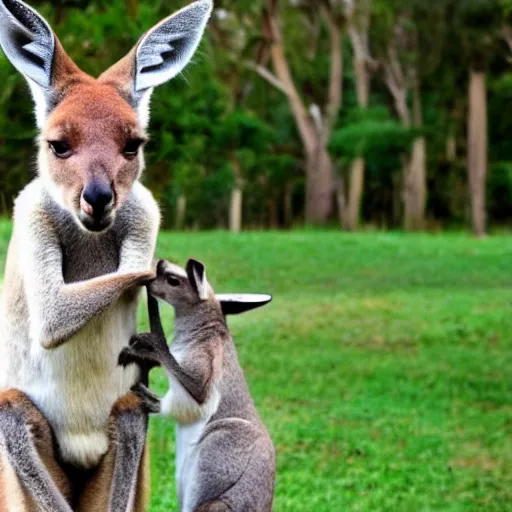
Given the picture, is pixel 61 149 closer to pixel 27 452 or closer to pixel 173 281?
pixel 27 452

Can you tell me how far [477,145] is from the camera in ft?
113

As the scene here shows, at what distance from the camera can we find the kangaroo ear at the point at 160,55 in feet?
12.0

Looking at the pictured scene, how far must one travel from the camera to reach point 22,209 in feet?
12.1

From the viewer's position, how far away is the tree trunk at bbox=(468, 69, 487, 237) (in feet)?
112

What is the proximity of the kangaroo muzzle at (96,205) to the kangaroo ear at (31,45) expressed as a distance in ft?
1.32

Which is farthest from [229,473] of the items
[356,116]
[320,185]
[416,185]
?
[320,185]

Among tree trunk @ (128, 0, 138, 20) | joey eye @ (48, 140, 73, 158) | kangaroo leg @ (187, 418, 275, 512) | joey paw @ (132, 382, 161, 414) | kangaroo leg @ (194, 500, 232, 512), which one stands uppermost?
tree trunk @ (128, 0, 138, 20)

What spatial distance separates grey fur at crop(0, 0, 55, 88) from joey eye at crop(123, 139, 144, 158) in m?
0.34

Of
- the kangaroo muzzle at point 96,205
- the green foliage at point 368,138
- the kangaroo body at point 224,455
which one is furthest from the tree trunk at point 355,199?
the kangaroo muzzle at point 96,205

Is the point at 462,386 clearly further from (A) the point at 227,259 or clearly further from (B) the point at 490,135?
(B) the point at 490,135

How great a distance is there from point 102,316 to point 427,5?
33.7 meters

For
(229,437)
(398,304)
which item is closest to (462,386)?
(398,304)

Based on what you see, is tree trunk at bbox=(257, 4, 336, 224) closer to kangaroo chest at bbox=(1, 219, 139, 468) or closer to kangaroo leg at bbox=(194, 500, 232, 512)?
kangaroo leg at bbox=(194, 500, 232, 512)

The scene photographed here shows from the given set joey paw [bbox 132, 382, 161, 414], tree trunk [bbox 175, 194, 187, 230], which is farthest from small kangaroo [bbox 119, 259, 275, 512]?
tree trunk [bbox 175, 194, 187, 230]
